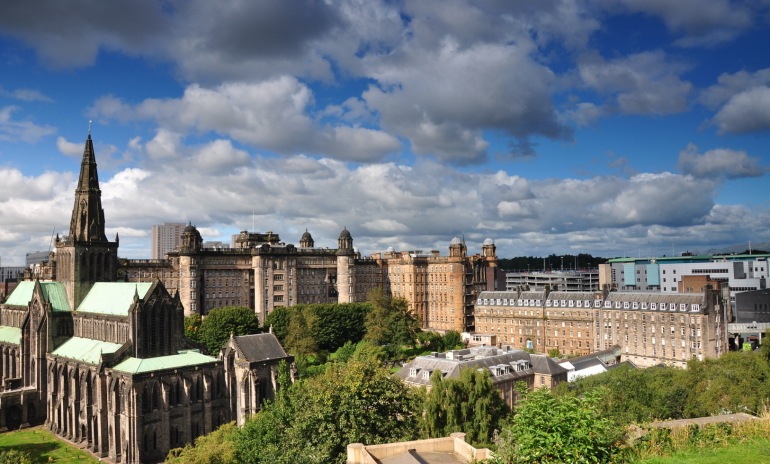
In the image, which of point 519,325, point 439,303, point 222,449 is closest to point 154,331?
point 222,449

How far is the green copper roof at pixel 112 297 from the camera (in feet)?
250

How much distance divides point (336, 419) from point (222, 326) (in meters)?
76.1

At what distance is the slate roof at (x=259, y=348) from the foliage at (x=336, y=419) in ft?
94.9

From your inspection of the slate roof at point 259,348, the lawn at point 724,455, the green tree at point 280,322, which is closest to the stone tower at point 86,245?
the slate roof at point 259,348

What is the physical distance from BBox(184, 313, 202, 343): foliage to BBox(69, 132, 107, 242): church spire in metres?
28.9

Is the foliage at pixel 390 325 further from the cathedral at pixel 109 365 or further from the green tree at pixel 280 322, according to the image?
the cathedral at pixel 109 365

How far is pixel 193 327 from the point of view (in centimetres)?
11319

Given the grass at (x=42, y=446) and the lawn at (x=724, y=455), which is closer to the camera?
the lawn at (x=724, y=455)

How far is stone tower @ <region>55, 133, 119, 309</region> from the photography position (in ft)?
279

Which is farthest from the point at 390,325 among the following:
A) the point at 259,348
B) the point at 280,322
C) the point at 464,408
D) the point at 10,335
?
the point at 464,408

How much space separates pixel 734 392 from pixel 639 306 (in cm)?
5941

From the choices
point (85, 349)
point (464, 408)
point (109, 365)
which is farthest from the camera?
point (85, 349)

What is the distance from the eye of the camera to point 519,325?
423 feet

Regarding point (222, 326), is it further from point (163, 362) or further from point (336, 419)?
point (336, 419)
